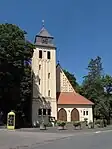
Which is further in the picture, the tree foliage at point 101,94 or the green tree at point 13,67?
the tree foliage at point 101,94

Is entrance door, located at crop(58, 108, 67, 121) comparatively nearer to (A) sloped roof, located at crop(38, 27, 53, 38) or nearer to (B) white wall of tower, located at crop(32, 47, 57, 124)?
(B) white wall of tower, located at crop(32, 47, 57, 124)

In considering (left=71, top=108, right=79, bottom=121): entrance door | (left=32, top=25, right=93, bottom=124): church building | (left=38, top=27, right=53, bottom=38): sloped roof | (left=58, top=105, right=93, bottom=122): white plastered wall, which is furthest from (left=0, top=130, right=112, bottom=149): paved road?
(left=38, top=27, right=53, bottom=38): sloped roof

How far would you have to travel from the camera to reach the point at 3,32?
49375 millimetres

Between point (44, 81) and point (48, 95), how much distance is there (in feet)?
8.63

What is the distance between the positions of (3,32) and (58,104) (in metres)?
17.2

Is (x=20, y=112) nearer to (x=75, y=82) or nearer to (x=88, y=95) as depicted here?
(x=88, y=95)

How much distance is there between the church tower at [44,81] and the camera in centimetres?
5616

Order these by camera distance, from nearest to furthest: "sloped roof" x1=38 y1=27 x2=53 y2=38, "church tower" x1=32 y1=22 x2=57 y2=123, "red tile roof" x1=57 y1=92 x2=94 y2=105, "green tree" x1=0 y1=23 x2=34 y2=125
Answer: "green tree" x1=0 y1=23 x2=34 y2=125
"church tower" x1=32 y1=22 x2=57 y2=123
"red tile roof" x1=57 y1=92 x2=94 y2=105
"sloped roof" x1=38 y1=27 x2=53 y2=38

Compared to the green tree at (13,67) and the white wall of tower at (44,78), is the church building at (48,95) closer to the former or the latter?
the white wall of tower at (44,78)

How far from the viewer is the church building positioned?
56.4m

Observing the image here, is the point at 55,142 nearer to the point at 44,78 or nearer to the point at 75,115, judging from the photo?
the point at 44,78

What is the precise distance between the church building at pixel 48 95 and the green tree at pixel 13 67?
5535mm

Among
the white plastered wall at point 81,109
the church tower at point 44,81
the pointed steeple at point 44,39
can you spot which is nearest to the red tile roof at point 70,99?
the white plastered wall at point 81,109

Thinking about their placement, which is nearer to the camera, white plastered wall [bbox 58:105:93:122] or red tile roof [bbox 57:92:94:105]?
white plastered wall [bbox 58:105:93:122]
